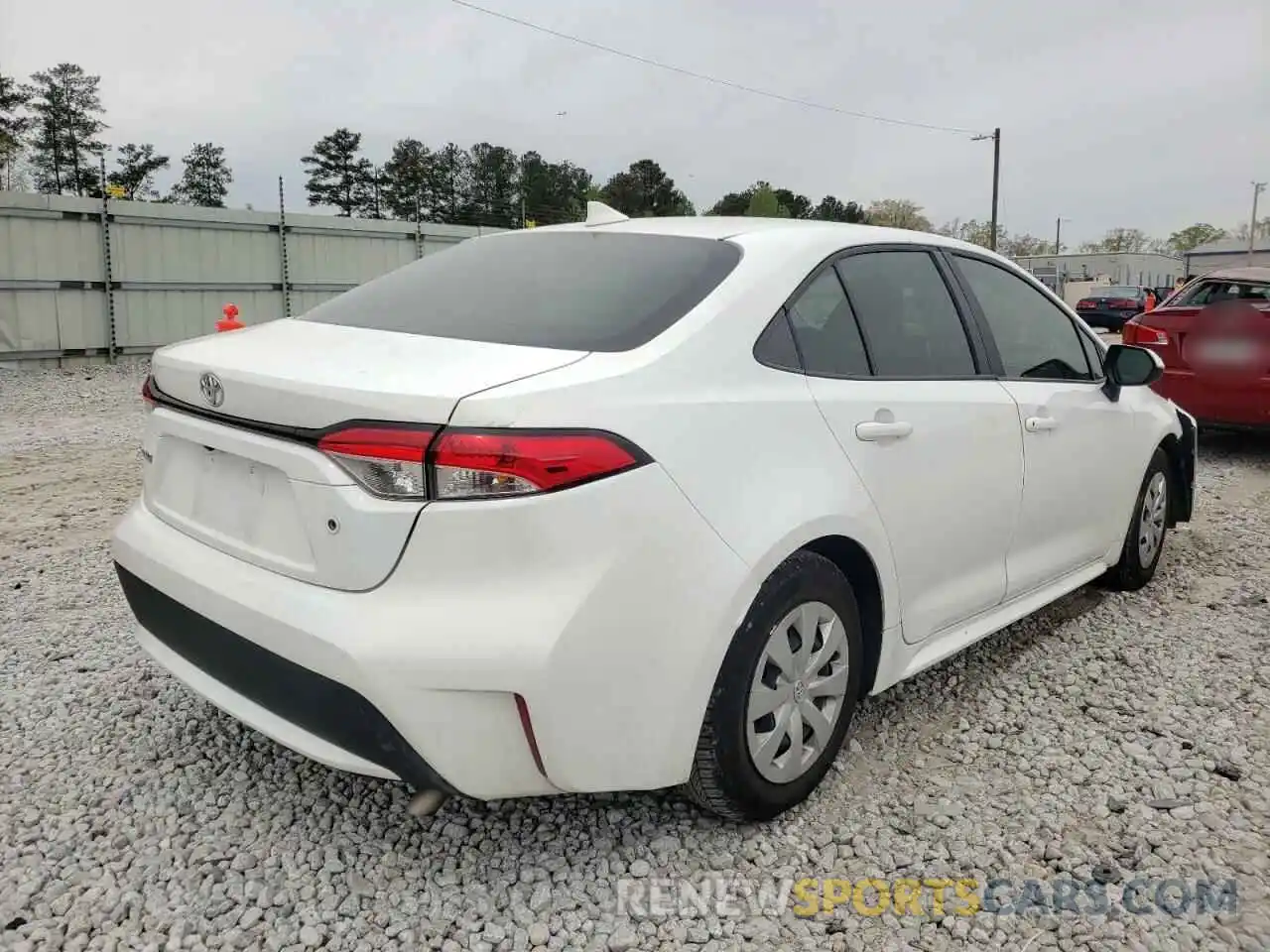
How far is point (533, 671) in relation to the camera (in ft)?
6.17

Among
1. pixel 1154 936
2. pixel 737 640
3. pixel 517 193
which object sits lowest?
pixel 1154 936

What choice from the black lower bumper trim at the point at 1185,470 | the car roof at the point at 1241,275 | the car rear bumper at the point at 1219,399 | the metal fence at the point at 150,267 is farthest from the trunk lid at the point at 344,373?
the metal fence at the point at 150,267

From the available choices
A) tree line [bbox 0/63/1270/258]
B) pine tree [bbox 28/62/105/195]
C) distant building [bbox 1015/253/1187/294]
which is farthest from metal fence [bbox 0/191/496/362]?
distant building [bbox 1015/253/1187/294]

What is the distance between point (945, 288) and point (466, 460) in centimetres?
193

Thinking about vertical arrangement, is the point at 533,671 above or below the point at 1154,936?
above

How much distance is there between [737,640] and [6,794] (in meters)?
1.96

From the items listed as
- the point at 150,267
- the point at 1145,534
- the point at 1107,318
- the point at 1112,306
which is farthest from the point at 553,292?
the point at 1112,306

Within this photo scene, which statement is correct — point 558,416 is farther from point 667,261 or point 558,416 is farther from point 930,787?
point 930,787

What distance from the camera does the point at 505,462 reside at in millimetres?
1859

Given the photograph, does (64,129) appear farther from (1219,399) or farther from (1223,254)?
(1223,254)

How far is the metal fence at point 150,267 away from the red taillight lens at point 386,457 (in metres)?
11.6

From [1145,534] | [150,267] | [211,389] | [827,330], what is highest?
[150,267]

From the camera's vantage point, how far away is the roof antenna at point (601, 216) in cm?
318

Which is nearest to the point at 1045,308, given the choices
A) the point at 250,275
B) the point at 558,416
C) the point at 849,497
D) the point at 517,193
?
the point at 849,497
